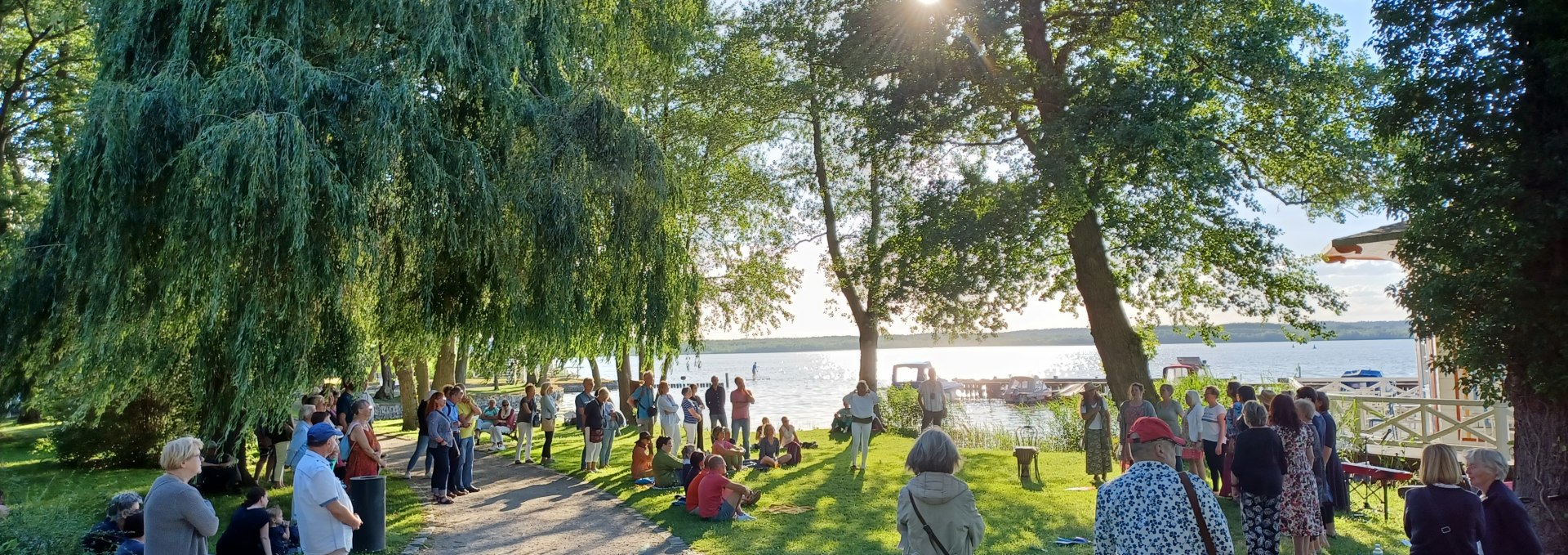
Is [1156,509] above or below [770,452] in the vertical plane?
above

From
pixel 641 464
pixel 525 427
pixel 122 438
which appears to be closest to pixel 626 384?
pixel 525 427

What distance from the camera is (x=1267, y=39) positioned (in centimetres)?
1324

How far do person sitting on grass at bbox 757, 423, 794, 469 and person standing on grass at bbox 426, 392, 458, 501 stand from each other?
5287mm

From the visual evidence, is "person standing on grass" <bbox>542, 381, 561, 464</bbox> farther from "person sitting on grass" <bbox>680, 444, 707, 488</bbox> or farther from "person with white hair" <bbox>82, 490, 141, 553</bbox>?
"person with white hair" <bbox>82, 490, 141, 553</bbox>

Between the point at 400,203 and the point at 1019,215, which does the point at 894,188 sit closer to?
the point at 1019,215

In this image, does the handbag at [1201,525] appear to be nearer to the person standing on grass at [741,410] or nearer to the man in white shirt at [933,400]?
the man in white shirt at [933,400]

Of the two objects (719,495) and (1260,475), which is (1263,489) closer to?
(1260,475)

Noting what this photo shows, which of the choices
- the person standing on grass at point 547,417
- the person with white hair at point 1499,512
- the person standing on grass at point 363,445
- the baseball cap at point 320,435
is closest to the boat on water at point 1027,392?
the person standing on grass at point 547,417

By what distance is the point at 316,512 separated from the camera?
5.59 m

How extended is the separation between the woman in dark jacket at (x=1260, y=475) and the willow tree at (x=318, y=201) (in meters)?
6.55

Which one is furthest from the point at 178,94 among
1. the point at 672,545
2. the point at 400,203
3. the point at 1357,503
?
the point at 1357,503

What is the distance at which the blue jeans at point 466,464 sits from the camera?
40.3ft

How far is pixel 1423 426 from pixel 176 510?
1628 cm

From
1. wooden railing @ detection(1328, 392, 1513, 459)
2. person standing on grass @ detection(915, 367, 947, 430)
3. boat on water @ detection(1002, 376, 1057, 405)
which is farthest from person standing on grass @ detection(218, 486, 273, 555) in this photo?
boat on water @ detection(1002, 376, 1057, 405)
